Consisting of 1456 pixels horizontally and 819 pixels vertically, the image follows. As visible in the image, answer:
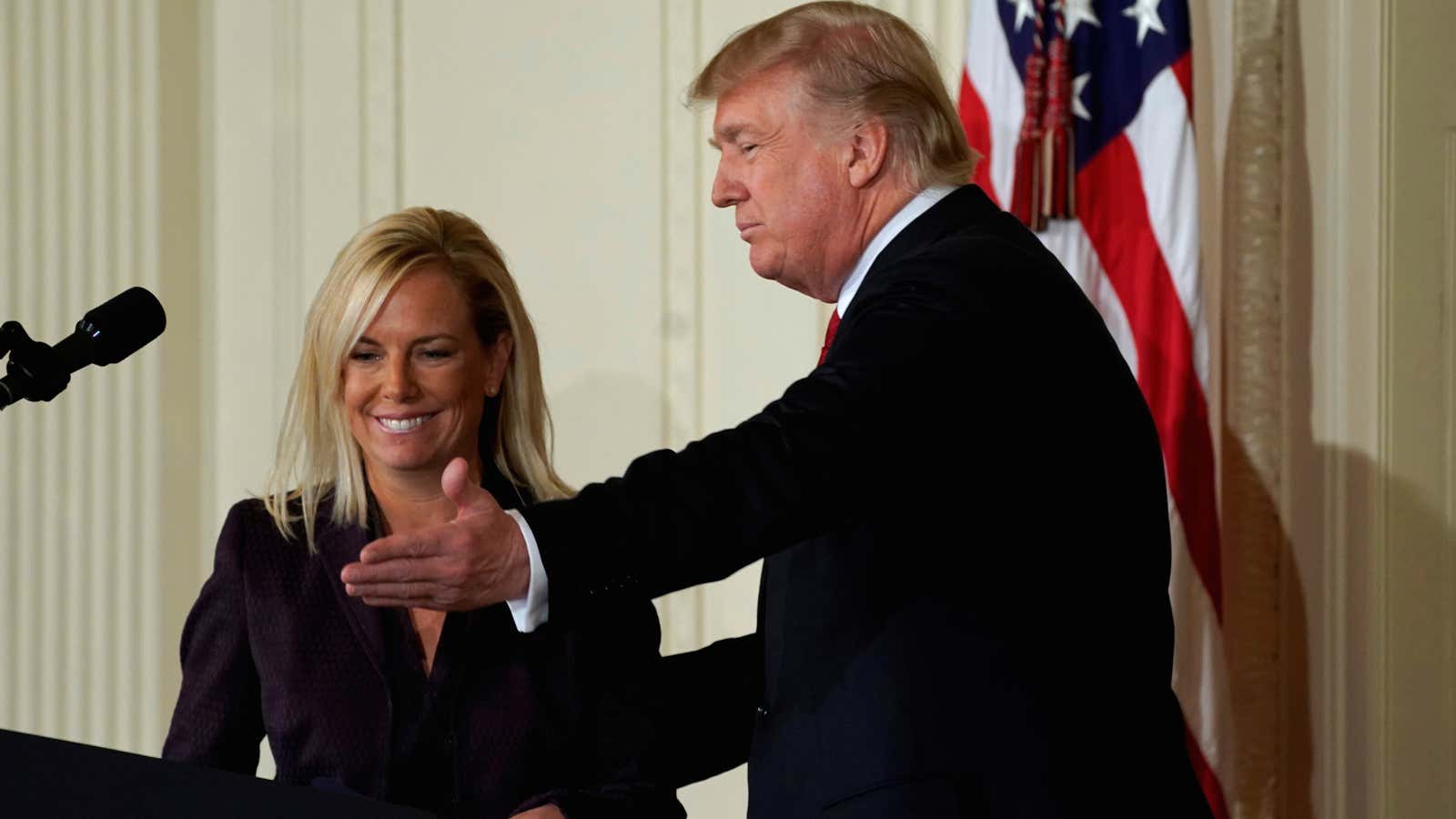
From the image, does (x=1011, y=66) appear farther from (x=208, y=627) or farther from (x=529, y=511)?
(x=529, y=511)

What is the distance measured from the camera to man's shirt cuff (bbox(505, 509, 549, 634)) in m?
1.61

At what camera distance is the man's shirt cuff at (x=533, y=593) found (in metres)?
1.61

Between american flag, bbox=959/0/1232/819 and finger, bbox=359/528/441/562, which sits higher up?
american flag, bbox=959/0/1232/819

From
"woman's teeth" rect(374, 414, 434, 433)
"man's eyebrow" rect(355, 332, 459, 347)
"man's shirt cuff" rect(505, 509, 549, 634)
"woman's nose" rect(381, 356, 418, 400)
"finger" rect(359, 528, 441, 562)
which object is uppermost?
"man's eyebrow" rect(355, 332, 459, 347)

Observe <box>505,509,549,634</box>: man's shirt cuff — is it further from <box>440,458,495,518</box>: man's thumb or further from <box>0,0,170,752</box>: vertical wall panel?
<box>0,0,170,752</box>: vertical wall panel

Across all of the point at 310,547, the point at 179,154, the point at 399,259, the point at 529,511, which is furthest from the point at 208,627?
the point at 179,154

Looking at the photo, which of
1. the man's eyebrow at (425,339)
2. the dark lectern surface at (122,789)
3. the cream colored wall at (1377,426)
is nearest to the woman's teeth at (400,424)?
the man's eyebrow at (425,339)

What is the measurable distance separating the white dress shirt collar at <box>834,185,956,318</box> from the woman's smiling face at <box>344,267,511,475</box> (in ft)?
2.62

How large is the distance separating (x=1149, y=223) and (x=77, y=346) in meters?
2.42

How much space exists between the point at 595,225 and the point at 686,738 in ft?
7.45

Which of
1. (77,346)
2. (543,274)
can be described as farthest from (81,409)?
(77,346)

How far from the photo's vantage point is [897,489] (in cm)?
176

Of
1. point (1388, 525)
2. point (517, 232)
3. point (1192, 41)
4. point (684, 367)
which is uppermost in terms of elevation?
point (1192, 41)

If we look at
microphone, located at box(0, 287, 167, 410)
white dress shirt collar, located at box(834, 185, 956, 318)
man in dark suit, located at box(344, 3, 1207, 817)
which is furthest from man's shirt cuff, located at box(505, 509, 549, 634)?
white dress shirt collar, located at box(834, 185, 956, 318)
